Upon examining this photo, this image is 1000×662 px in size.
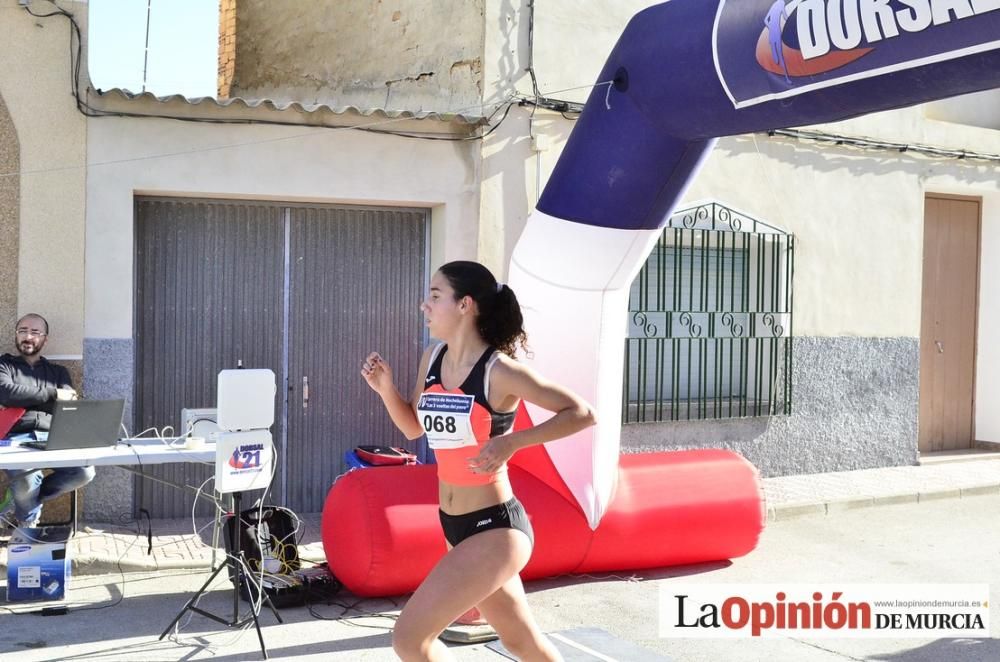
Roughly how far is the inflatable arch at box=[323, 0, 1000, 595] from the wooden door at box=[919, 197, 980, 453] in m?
5.61

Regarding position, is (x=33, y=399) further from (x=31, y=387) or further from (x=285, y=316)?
(x=285, y=316)

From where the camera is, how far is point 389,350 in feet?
30.1

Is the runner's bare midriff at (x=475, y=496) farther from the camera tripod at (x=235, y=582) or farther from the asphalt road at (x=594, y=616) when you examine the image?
the camera tripod at (x=235, y=582)

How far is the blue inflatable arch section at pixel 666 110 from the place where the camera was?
4.85 m

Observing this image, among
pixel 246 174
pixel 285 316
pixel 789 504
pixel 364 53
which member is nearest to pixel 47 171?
pixel 246 174

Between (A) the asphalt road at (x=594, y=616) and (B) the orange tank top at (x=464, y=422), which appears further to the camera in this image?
(A) the asphalt road at (x=594, y=616)

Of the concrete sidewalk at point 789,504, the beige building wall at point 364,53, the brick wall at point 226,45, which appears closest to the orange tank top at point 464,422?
the concrete sidewalk at point 789,504

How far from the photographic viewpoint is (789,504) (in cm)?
937

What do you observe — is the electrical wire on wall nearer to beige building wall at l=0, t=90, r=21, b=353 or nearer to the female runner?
beige building wall at l=0, t=90, r=21, b=353

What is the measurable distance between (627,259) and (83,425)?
355cm

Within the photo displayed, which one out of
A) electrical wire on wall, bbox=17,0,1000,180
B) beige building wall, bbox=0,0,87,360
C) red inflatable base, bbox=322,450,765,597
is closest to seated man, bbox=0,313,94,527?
beige building wall, bbox=0,0,87,360

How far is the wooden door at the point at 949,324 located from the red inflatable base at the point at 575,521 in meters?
5.51

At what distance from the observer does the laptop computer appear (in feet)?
22.0

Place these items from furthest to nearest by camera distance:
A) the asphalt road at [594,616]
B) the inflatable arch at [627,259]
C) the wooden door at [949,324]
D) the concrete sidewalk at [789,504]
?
the wooden door at [949,324]
the concrete sidewalk at [789,504]
the asphalt road at [594,616]
the inflatable arch at [627,259]
